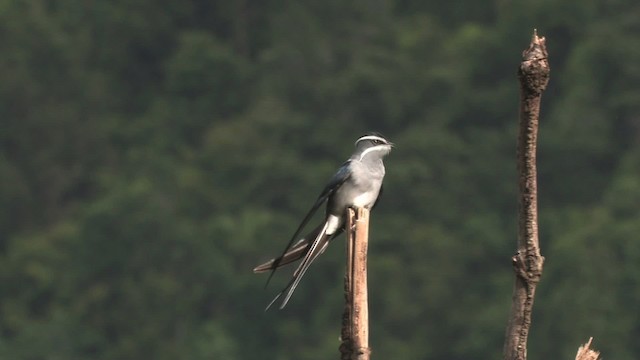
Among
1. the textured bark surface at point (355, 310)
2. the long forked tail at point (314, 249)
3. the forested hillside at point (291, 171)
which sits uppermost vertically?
the forested hillside at point (291, 171)

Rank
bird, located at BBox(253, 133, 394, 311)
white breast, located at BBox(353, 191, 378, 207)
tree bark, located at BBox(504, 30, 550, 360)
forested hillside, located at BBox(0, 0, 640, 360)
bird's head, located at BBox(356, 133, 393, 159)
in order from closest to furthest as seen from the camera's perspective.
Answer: tree bark, located at BBox(504, 30, 550, 360)
bird, located at BBox(253, 133, 394, 311)
white breast, located at BBox(353, 191, 378, 207)
bird's head, located at BBox(356, 133, 393, 159)
forested hillside, located at BBox(0, 0, 640, 360)

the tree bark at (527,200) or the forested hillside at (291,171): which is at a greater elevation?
the forested hillside at (291,171)

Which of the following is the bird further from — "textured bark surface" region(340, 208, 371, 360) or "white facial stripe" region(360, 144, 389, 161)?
"textured bark surface" region(340, 208, 371, 360)

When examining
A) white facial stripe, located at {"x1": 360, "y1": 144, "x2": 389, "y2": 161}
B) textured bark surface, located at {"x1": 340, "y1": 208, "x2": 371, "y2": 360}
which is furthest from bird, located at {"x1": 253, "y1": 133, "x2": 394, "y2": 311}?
textured bark surface, located at {"x1": 340, "y1": 208, "x2": 371, "y2": 360}

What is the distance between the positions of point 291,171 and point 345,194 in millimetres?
53118

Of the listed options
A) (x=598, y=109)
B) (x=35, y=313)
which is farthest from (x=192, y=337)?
(x=598, y=109)

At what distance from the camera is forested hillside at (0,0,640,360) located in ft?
195

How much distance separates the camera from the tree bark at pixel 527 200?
27.8 feet

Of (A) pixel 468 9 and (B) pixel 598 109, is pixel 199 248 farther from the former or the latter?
(A) pixel 468 9

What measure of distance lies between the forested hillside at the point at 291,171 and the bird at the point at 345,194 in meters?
38.9

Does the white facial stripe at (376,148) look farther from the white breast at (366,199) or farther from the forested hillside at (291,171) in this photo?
the forested hillside at (291,171)

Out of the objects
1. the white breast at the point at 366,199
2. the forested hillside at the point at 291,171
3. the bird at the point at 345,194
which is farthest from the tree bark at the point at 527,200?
the forested hillside at the point at 291,171

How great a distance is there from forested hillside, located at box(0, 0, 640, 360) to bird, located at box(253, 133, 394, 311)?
38896mm

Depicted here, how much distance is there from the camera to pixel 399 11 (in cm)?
8281
